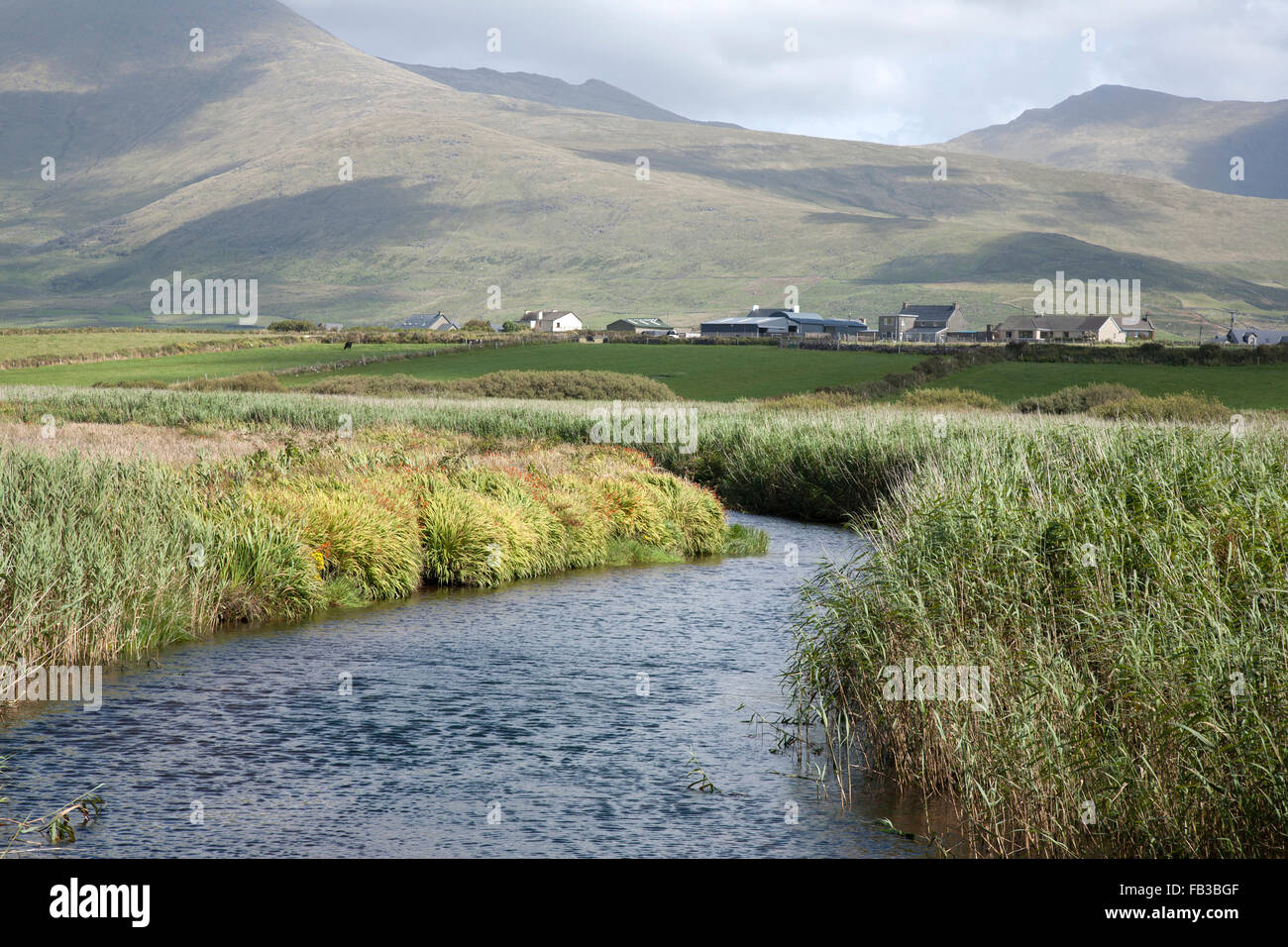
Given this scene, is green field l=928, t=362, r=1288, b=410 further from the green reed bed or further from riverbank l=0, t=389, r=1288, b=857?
the green reed bed

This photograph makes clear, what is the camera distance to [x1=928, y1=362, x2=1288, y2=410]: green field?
63.5 metres

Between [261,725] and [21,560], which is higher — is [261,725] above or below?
below

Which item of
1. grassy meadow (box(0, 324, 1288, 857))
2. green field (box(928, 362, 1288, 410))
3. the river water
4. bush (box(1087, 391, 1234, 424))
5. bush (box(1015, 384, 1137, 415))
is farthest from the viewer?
green field (box(928, 362, 1288, 410))

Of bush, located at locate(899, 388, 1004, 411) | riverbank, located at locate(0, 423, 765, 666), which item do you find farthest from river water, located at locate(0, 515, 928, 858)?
bush, located at locate(899, 388, 1004, 411)

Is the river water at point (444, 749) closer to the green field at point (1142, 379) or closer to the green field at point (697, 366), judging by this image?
the green field at point (1142, 379)

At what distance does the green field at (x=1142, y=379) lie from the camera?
6350 cm

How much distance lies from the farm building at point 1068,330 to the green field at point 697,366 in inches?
3193

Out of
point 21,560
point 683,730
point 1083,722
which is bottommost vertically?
point 683,730

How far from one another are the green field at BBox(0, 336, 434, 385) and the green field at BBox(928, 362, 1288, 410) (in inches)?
1936

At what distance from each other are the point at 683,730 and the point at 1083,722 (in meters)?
5.16

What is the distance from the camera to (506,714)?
570 inches

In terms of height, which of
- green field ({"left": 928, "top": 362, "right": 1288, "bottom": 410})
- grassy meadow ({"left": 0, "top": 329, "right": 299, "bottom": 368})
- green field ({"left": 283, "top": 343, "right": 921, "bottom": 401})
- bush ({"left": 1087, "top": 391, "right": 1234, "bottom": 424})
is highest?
grassy meadow ({"left": 0, "top": 329, "right": 299, "bottom": 368})
